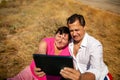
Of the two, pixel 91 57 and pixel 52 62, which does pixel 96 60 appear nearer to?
pixel 91 57

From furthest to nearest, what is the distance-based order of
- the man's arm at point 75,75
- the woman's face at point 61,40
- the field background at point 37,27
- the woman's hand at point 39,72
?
the field background at point 37,27
the woman's face at point 61,40
the woman's hand at point 39,72
the man's arm at point 75,75

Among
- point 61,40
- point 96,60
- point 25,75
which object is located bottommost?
point 25,75

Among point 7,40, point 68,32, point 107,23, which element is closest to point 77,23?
point 68,32

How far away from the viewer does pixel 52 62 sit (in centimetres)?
166

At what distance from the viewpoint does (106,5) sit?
7.63ft

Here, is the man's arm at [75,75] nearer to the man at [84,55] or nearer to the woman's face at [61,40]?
the man at [84,55]

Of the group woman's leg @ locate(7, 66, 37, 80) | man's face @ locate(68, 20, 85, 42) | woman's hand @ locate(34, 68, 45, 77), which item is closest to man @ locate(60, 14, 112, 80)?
man's face @ locate(68, 20, 85, 42)

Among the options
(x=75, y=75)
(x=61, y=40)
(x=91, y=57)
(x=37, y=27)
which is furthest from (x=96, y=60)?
(x=37, y=27)

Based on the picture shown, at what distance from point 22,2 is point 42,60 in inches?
32.5

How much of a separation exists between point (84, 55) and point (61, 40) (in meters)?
0.19

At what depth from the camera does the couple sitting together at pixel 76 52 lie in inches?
65.5

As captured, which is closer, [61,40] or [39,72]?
[39,72]

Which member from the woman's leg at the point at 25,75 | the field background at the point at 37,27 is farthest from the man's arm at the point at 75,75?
the field background at the point at 37,27

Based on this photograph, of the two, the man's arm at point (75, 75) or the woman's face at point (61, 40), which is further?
the woman's face at point (61, 40)
